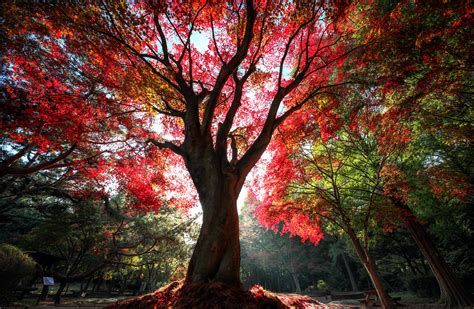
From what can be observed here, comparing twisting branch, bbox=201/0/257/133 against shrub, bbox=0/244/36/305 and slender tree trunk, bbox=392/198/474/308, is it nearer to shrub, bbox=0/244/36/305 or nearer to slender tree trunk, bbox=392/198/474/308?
shrub, bbox=0/244/36/305

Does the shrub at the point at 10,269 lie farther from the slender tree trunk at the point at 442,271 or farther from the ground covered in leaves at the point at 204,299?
the slender tree trunk at the point at 442,271

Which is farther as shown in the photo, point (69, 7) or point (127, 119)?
point (127, 119)

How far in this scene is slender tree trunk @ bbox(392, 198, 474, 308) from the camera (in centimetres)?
752

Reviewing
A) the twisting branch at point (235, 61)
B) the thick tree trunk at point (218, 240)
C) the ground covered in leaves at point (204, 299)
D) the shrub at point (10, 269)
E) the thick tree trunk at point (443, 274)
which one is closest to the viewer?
the ground covered in leaves at point (204, 299)

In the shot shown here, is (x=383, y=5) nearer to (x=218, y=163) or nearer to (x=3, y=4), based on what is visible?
(x=218, y=163)

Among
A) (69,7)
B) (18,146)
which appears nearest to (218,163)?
(69,7)

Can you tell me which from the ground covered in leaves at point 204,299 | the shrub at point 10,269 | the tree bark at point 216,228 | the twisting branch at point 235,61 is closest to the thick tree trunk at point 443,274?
the tree bark at point 216,228

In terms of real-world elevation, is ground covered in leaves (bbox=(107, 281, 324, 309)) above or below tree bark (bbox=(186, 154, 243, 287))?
below

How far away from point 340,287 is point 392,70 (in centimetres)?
2634

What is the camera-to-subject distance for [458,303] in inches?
295

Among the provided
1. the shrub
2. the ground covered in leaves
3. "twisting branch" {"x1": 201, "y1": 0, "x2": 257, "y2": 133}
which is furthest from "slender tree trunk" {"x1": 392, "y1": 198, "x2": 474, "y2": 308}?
the shrub

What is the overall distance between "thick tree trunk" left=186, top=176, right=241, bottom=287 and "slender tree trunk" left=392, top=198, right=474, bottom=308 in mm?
8341

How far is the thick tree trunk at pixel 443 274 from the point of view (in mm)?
7506

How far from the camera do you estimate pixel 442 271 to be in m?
8.01
